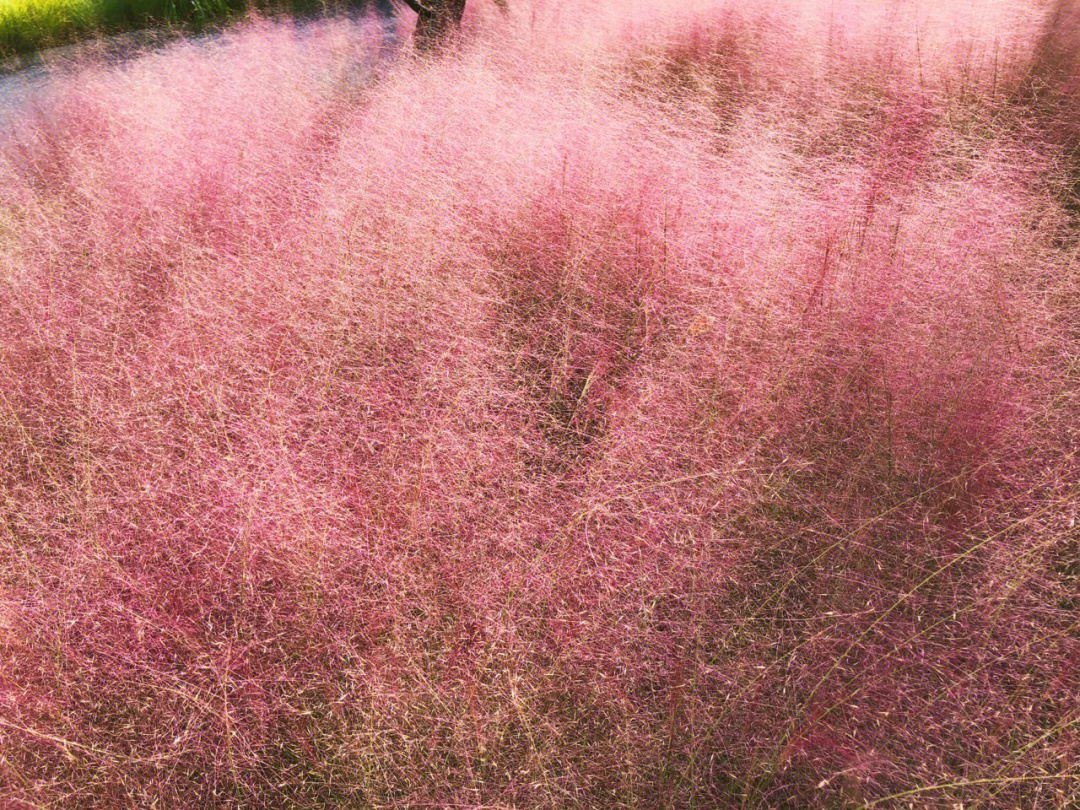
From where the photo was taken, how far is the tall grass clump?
1123 millimetres

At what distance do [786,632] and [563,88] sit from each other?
2.86 m

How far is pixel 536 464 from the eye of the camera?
1618mm

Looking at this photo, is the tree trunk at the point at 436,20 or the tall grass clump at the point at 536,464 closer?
the tall grass clump at the point at 536,464

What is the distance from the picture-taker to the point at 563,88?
10.6 ft

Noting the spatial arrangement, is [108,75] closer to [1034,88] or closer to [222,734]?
[222,734]

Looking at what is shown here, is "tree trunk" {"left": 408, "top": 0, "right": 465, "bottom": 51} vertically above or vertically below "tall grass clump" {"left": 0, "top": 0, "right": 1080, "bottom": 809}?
above

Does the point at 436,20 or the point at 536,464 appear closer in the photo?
the point at 536,464

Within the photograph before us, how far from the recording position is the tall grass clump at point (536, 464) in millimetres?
1123

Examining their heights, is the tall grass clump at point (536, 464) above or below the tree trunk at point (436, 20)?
below

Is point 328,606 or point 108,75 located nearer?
point 328,606

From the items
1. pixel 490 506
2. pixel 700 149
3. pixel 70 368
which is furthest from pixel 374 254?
pixel 700 149

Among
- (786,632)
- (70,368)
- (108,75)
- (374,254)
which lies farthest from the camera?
(108,75)

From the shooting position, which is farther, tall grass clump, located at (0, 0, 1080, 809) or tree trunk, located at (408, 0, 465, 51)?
tree trunk, located at (408, 0, 465, 51)

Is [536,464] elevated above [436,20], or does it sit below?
below
